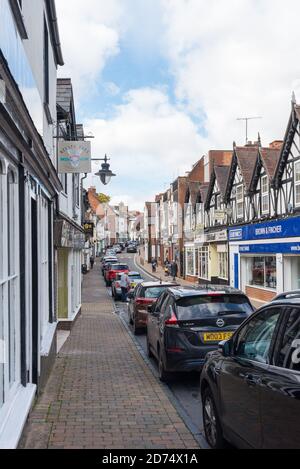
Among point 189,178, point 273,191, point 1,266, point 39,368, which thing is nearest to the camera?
point 1,266

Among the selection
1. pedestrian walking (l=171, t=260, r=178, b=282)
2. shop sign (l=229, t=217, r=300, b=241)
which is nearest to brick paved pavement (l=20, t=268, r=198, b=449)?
shop sign (l=229, t=217, r=300, b=241)

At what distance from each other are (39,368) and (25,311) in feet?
5.31

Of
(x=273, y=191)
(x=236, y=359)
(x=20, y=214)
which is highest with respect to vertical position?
(x=273, y=191)

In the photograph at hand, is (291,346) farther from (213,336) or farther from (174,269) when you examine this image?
(174,269)

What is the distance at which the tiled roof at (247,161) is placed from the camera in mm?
26922

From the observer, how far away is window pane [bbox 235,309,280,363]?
14.3 feet

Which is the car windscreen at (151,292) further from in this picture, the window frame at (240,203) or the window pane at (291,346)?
the window frame at (240,203)

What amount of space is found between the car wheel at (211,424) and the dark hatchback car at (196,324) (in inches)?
83.2

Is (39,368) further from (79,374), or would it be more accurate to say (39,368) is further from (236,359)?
(236,359)

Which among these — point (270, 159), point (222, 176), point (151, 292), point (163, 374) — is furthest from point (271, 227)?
point (163, 374)

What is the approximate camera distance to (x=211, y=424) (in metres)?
5.50

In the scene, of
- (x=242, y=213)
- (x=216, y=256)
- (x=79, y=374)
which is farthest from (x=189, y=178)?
(x=79, y=374)

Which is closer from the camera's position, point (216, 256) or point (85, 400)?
point (85, 400)

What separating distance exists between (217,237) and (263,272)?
7575mm
